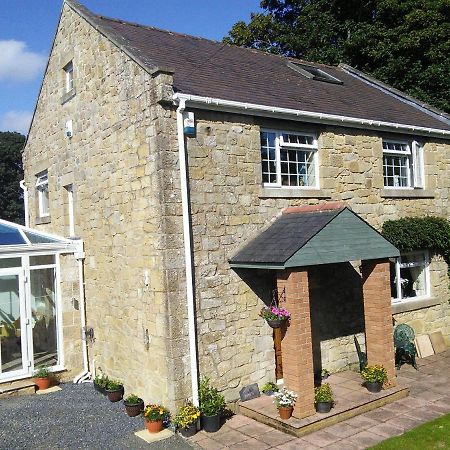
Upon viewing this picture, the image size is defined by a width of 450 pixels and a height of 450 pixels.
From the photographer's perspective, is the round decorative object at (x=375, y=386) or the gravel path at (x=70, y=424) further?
the round decorative object at (x=375, y=386)

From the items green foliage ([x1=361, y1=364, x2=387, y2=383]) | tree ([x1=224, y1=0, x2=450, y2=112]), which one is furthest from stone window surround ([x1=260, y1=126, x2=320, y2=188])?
tree ([x1=224, y1=0, x2=450, y2=112])

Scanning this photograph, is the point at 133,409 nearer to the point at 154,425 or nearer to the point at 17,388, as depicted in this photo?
the point at 154,425

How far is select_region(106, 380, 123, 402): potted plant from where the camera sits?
9.65m

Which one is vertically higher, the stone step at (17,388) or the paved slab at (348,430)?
the stone step at (17,388)

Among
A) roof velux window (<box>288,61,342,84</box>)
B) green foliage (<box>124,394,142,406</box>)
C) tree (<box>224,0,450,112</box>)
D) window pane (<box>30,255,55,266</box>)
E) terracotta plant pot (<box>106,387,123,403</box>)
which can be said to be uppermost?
tree (<box>224,0,450,112</box>)

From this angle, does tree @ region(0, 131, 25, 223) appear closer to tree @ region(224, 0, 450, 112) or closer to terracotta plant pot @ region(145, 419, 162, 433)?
tree @ region(224, 0, 450, 112)

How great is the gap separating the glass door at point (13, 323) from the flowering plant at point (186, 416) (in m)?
4.35

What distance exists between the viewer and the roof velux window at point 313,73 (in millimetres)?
13922

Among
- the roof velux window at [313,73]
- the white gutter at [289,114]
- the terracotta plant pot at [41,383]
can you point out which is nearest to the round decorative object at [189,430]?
the terracotta plant pot at [41,383]

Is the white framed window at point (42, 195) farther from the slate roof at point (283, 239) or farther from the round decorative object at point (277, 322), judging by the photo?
the round decorative object at point (277, 322)

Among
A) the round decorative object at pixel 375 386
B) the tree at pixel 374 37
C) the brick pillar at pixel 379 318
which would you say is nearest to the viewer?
the round decorative object at pixel 375 386

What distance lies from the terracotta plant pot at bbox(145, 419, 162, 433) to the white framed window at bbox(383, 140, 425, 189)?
784 centimetres

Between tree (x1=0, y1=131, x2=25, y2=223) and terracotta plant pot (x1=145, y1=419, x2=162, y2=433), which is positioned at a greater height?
tree (x1=0, y1=131, x2=25, y2=223)

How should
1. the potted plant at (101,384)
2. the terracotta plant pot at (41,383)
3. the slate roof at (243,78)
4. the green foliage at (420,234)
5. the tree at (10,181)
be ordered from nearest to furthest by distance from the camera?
the slate roof at (243,78)
the potted plant at (101,384)
the terracotta plant pot at (41,383)
the green foliage at (420,234)
the tree at (10,181)
